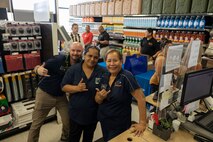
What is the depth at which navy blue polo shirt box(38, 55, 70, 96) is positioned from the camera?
1955 mm

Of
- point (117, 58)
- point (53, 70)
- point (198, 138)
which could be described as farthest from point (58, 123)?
point (198, 138)

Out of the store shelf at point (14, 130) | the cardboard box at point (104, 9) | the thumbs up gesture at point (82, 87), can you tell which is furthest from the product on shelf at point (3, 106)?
the cardboard box at point (104, 9)

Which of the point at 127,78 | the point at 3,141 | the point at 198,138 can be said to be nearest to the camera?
the point at 198,138

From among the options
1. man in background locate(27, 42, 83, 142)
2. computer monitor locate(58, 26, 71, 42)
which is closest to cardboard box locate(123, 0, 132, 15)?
computer monitor locate(58, 26, 71, 42)

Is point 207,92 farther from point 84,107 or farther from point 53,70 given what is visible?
point 53,70

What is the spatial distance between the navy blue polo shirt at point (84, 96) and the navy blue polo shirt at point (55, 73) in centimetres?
32

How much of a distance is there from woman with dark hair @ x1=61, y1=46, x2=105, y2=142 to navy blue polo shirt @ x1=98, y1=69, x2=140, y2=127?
179 mm

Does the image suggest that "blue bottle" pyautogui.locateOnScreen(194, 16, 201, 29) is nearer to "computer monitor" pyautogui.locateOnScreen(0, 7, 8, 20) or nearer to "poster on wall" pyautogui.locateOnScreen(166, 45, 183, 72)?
"poster on wall" pyautogui.locateOnScreen(166, 45, 183, 72)

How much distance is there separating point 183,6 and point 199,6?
362mm

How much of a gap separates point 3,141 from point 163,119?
227 centimetres

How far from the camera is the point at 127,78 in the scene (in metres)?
1.42

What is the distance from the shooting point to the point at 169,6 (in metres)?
4.27

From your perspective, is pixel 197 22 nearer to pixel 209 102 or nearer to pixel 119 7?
pixel 119 7

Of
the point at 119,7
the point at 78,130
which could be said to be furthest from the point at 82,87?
the point at 119,7
